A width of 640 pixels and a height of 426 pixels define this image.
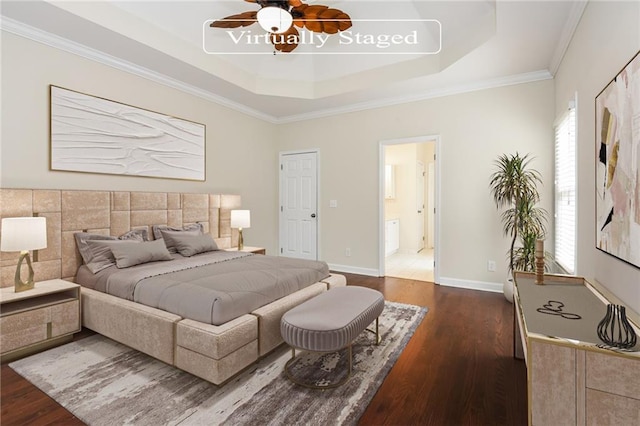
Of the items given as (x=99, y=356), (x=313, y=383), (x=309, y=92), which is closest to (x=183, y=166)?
(x=309, y=92)

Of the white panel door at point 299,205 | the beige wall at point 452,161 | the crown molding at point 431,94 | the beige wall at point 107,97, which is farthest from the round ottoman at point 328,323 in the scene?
the crown molding at point 431,94

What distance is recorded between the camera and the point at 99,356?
2.37 metres

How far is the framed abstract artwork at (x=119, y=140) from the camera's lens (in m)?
3.00

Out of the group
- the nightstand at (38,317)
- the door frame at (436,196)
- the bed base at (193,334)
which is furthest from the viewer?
the door frame at (436,196)

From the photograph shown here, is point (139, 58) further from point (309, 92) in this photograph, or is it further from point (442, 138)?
point (442, 138)

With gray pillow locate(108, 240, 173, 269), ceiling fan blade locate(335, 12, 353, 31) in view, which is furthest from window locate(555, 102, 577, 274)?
gray pillow locate(108, 240, 173, 269)

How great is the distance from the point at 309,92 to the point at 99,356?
4.08 meters

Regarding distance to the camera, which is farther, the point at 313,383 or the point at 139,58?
the point at 139,58

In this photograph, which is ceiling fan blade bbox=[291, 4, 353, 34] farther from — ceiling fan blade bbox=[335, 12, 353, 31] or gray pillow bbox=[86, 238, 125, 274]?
gray pillow bbox=[86, 238, 125, 274]

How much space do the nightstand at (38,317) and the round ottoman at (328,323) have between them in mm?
1917

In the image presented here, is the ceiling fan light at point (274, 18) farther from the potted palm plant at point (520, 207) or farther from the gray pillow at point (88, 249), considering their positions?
the potted palm plant at point (520, 207)

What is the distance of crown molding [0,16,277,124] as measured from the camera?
2697 millimetres

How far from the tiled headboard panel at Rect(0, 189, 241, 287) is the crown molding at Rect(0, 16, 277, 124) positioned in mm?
1397

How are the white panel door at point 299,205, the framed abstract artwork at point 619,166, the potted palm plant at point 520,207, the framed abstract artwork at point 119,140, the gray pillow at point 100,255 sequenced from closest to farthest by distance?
1. the framed abstract artwork at point 619,166
2. the gray pillow at point 100,255
3. the framed abstract artwork at point 119,140
4. the potted palm plant at point 520,207
5. the white panel door at point 299,205
